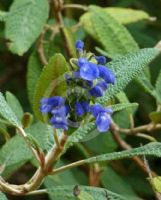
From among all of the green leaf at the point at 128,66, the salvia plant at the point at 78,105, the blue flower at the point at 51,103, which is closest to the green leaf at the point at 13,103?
the salvia plant at the point at 78,105

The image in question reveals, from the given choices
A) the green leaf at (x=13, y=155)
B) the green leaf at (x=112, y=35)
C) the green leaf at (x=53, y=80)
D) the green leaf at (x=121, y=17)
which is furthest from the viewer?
the green leaf at (x=121, y=17)

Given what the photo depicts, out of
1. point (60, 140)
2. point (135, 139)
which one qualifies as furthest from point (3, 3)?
point (60, 140)

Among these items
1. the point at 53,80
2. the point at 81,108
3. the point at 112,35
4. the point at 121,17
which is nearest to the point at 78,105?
the point at 81,108

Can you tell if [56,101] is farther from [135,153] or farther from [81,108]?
[135,153]

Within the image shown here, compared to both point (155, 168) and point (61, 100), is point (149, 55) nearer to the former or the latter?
point (61, 100)

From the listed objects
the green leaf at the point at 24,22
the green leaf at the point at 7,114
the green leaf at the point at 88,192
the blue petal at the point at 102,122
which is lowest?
the green leaf at the point at 88,192

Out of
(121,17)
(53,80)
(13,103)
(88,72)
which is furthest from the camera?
(121,17)

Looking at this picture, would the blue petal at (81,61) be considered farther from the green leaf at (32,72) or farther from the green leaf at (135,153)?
the green leaf at (32,72)
